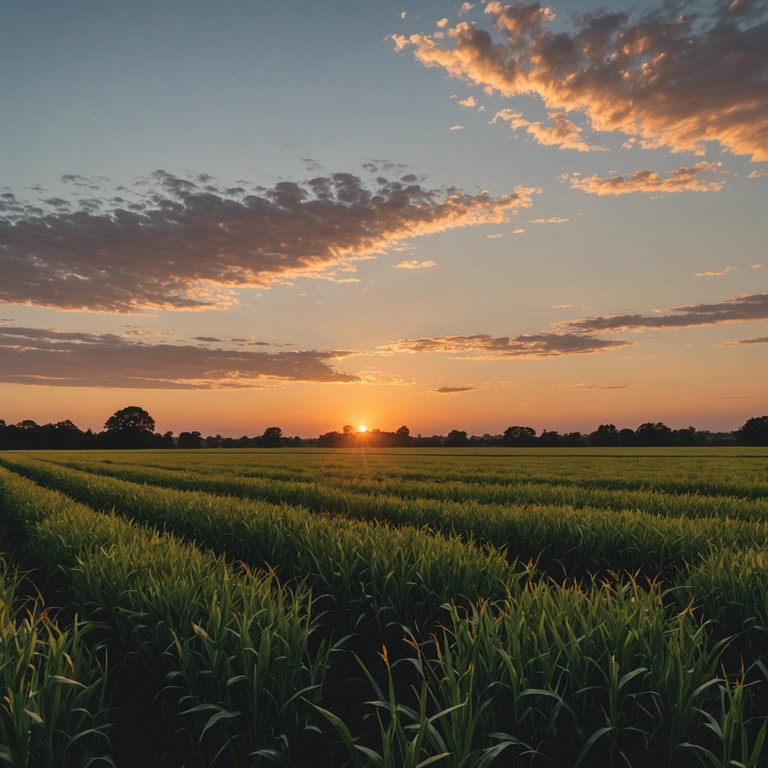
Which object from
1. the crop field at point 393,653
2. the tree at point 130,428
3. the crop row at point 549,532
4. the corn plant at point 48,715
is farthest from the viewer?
the tree at point 130,428

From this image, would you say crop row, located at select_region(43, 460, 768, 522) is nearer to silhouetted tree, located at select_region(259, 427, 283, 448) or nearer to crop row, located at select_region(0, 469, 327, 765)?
crop row, located at select_region(0, 469, 327, 765)

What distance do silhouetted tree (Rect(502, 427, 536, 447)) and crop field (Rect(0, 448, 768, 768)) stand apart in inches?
3972

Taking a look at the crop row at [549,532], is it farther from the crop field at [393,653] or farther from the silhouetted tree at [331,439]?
the silhouetted tree at [331,439]

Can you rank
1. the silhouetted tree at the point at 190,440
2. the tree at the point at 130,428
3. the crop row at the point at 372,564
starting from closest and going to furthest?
the crop row at the point at 372,564, the tree at the point at 130,428, the silhouetted tree at the point at 190,440

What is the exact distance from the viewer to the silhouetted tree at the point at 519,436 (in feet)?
351

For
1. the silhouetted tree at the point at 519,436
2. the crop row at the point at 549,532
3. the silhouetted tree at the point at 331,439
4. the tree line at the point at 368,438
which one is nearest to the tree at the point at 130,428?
the tree line at the point at 368,438

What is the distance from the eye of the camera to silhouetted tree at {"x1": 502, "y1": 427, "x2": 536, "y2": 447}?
107 meters

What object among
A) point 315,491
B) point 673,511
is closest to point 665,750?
point 673,511

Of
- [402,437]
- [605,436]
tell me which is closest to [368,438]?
[402,437]

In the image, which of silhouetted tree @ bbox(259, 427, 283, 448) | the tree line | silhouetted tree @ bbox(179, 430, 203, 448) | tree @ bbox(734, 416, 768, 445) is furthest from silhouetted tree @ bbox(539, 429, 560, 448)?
silhouetted tree @ bbox(179, 430, 203, 448)

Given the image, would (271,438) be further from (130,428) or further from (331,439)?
(130,428)

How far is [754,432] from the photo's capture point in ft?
326

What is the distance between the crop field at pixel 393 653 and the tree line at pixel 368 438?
305 feet

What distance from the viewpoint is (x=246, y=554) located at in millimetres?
8992
